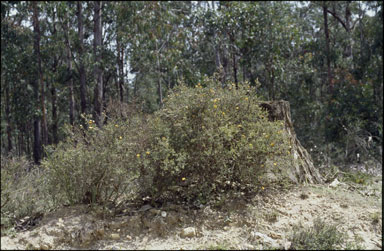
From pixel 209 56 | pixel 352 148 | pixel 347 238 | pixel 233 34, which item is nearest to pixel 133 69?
pixel 209 56

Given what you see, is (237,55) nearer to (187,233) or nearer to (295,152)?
(295,152)

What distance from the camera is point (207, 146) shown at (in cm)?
509

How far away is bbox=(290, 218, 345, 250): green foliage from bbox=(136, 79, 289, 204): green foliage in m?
1.03

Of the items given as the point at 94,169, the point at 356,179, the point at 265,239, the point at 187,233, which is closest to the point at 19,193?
the point at 94,169

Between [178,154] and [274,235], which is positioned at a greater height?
[178,154]

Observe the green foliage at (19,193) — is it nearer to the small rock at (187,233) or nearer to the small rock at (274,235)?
the small rock at (187,233)

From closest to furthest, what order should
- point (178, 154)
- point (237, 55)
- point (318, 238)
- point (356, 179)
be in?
point (318, 238), point (178, 154), point (356, 179), point (237, 55)

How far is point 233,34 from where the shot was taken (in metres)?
14.4

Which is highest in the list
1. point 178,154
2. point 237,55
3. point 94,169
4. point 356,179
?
point 237,55

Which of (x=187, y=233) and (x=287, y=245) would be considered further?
(x=187, y=233)

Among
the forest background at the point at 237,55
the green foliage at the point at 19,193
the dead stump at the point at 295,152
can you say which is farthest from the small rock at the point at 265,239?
the forest background at the point at 237,55

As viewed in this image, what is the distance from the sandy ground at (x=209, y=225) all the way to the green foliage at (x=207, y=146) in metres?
0.34

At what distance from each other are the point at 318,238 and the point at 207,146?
5.64 ft

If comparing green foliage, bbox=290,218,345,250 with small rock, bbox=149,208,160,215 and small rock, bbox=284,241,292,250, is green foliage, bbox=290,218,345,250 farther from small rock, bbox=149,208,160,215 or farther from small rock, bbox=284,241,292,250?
small rock, bbox=149,208,160,215
